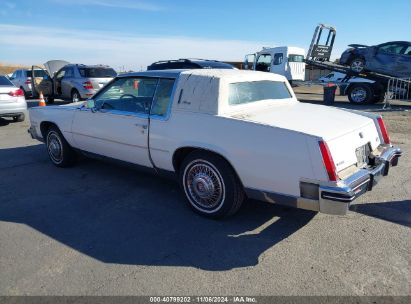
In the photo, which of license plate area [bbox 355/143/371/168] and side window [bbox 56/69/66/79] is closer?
license plate area [bbox 355/143/371/168]

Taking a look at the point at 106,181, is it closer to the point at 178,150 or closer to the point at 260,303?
the point at 178,150

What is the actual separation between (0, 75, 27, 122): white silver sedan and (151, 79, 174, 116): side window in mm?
7553

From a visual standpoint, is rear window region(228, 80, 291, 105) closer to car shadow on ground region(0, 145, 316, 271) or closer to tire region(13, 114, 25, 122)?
car shadow on ground region(0, 145, 316, 271)

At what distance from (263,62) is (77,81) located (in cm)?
1180

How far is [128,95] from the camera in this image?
492 centimetres

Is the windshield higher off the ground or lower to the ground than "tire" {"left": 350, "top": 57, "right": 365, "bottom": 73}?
higher

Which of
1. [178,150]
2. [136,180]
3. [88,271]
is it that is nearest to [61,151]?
[136,180]

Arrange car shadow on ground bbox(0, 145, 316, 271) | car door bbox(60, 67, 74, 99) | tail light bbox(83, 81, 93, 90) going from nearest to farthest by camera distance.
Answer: car shadow on ground bbox(0, 145, 316, 271)
tail light bbox(83, 81, 93, 90)
car door bbox(60, 67, 74, 99)

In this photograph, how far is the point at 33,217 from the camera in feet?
13.5

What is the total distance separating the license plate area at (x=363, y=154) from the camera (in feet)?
12.0

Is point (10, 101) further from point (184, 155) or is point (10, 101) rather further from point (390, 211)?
point (390, 211)

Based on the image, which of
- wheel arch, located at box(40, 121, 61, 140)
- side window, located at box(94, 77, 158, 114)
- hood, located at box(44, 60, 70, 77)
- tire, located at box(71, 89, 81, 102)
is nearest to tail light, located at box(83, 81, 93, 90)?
tire, located at box(71, 89, 81, 102)

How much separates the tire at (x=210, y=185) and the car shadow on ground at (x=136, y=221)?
0.52 feet

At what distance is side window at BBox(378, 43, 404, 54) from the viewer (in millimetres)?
14711
